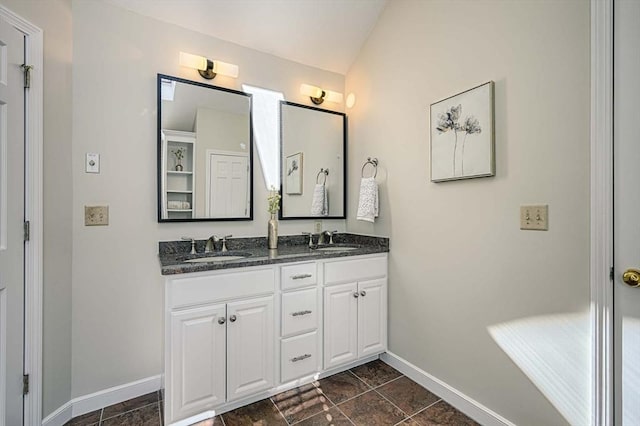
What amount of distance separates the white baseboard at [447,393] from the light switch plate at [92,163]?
237 centimetres

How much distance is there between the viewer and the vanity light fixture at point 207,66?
2.03 m

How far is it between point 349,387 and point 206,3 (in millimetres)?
2750

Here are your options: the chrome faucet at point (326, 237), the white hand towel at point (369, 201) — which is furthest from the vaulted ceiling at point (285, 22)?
the chrome faucet at point (326, 237)

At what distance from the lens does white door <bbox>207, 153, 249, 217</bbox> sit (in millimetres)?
2168

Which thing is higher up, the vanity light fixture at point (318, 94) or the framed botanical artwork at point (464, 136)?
the vanity light fixture at point (318, 94)

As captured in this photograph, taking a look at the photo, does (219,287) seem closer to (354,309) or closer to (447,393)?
(354,309)

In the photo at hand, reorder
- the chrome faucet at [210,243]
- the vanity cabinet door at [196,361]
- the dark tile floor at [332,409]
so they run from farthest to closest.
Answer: the chrome faucet at [210,243] → the dark tile floor at [332,409] → the vanity cabinet door at [196,361]

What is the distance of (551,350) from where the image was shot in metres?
1.40

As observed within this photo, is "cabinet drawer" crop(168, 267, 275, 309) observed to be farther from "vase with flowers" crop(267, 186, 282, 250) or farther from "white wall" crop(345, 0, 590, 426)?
"white wall" crop(345, 0, 590, 426)

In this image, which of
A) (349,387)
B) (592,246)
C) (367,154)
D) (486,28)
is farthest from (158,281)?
(486,28)

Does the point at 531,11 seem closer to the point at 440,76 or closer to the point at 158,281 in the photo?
the point at 440,76

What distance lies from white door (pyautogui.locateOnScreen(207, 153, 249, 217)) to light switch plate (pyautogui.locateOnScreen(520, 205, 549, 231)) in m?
1.77

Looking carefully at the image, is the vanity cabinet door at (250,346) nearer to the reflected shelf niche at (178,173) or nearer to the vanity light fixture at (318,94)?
the reflected shelf niche at (178,173)

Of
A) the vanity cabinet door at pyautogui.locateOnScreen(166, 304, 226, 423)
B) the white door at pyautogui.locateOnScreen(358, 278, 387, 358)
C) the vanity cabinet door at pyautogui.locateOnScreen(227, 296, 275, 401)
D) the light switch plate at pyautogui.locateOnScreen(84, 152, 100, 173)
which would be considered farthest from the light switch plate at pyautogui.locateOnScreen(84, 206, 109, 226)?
the white door at pyautogui.locateOnScreen(358, 278, 387, 358)
